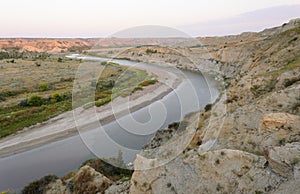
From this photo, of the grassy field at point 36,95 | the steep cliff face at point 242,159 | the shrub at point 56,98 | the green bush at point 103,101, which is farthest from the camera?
the shrub at point 56,98

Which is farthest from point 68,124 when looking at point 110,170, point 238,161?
point 238,161

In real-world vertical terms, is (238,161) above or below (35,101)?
above

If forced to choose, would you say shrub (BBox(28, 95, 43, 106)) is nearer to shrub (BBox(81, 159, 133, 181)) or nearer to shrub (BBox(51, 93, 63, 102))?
shrub (BBox(51, 93, 63, 102))

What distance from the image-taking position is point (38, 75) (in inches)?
2212

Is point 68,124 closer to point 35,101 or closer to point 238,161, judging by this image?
point 35,101

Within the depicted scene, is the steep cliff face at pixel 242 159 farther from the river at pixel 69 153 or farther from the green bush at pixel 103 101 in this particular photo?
the green bush at pixel 103 101

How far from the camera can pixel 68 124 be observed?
26359 millimetres

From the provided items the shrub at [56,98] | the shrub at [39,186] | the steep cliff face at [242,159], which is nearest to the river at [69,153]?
the shrub at [39,186]

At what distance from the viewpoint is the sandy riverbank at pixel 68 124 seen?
2203 cm

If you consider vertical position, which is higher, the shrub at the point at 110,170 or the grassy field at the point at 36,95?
the shrub at the point at 110,170

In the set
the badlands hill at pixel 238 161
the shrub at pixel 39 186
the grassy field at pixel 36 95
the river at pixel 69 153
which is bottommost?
the river at pixel 69 153

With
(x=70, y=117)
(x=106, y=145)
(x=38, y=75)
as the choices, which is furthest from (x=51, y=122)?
(x=38, y=75)

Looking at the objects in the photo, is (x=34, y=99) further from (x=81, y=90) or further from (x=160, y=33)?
(x=160, y=33)

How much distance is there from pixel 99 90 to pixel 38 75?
22.1 m
